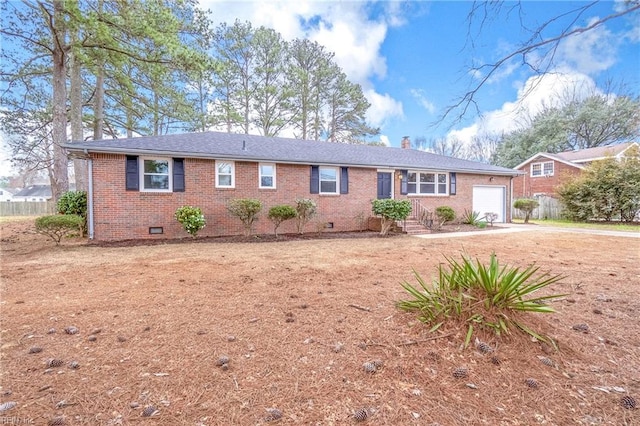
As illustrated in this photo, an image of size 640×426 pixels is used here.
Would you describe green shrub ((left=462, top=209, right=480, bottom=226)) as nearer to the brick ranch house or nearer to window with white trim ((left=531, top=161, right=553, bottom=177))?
the brick ranch house

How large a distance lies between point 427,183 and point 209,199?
10.4 m

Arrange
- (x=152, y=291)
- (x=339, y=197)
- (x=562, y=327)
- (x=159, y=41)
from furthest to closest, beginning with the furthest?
(x=339, y=197) → (x=159, y=41) → (x=152, y=291) → (x=562, y=327)

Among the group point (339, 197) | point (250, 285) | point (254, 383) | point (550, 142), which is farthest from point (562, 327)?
point (550, 142)

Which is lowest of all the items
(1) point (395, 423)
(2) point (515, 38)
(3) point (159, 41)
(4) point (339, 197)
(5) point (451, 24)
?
(1) point (395, 423)

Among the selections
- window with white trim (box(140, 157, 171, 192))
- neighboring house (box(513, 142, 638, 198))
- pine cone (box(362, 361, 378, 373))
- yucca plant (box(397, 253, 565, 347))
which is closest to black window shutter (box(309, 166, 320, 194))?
window with white trim (box(140, 157, 171, 192))

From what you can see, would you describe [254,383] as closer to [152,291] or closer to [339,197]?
[152,291]

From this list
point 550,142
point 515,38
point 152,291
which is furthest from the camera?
point 550,142

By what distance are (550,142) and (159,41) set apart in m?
34.1

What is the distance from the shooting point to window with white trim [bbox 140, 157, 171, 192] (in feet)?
32.2

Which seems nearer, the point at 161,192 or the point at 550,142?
the point at 161,192

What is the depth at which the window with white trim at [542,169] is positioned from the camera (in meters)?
24.7

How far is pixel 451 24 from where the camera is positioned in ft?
16.6

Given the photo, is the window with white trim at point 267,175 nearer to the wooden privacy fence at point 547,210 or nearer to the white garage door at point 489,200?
the white garage door at point 489,200

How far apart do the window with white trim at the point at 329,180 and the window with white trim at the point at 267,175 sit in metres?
2.07
